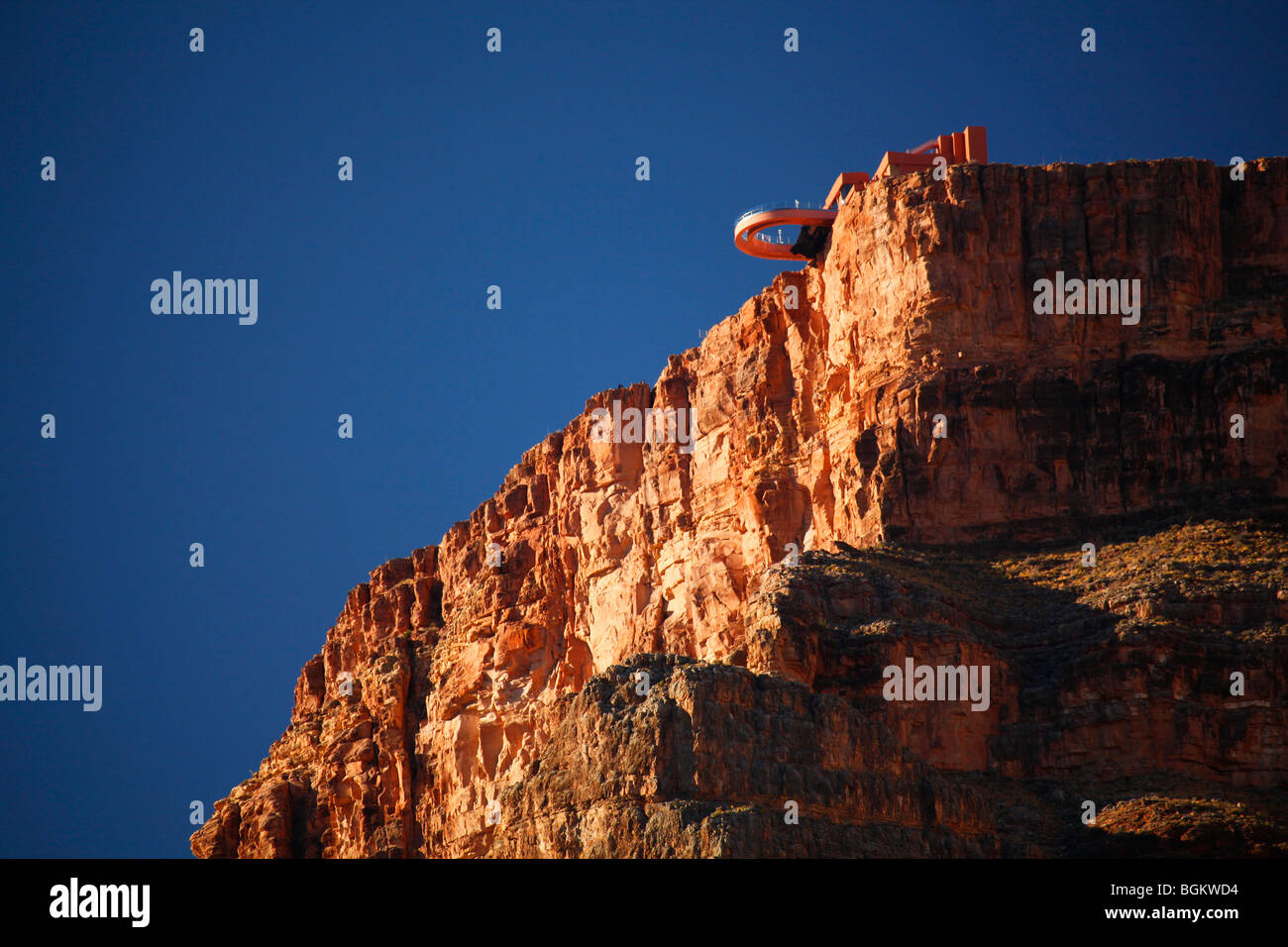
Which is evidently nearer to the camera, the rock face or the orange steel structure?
the rock face

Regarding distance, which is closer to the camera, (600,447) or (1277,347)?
(1277,347)

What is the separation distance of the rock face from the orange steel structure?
185 cm

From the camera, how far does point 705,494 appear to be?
124 m

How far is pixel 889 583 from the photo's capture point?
93.1 metres

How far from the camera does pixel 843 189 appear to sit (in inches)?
4606

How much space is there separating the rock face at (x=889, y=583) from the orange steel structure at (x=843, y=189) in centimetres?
185

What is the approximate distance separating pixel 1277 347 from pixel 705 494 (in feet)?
108

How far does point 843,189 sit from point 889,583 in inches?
1177

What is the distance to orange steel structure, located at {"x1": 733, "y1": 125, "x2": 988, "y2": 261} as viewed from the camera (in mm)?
111000

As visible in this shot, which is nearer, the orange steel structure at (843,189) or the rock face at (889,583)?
the rock face at (889,583)

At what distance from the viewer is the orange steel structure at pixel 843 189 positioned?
11100cm
